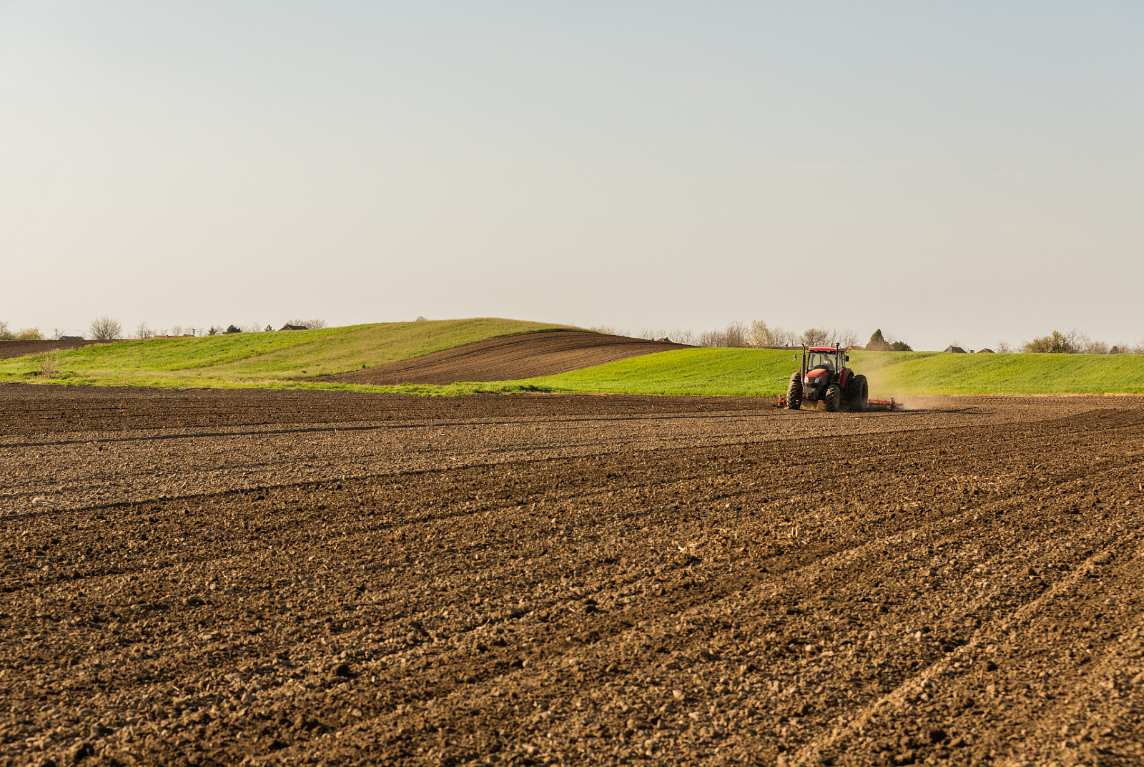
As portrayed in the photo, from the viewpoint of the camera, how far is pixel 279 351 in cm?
6606

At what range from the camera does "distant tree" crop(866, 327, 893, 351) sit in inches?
2792

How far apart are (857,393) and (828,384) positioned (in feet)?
5.15

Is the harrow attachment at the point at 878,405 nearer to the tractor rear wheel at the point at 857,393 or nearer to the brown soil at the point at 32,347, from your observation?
the tractor rear wheel at the point at 857,393

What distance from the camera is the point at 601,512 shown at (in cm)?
959

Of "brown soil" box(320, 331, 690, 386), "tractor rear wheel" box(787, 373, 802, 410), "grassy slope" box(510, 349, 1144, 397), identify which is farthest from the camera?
"brown soil" box(320, 331, 690, 386)

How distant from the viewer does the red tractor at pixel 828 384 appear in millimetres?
24969

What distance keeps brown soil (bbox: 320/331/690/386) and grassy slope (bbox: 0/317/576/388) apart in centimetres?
223

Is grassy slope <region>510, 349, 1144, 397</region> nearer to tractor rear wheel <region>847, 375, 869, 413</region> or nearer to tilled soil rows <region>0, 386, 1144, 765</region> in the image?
tractor rear wheel <region>847, 375, 869, 413</region>

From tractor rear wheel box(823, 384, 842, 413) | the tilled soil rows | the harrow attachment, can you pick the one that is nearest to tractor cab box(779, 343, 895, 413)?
tractor rear wheel box(823, 384, 842, 413)

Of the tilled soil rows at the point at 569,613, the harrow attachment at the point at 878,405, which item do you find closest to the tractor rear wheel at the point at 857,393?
the harrow attachment at the point at 878,405

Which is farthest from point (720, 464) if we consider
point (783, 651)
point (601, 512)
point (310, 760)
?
point (310, 760)

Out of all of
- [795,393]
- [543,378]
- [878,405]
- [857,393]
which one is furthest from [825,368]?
[543,378]

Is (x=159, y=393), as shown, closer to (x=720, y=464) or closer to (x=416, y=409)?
(x=416, y=409)

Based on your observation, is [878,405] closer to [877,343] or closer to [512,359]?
[512,359]
